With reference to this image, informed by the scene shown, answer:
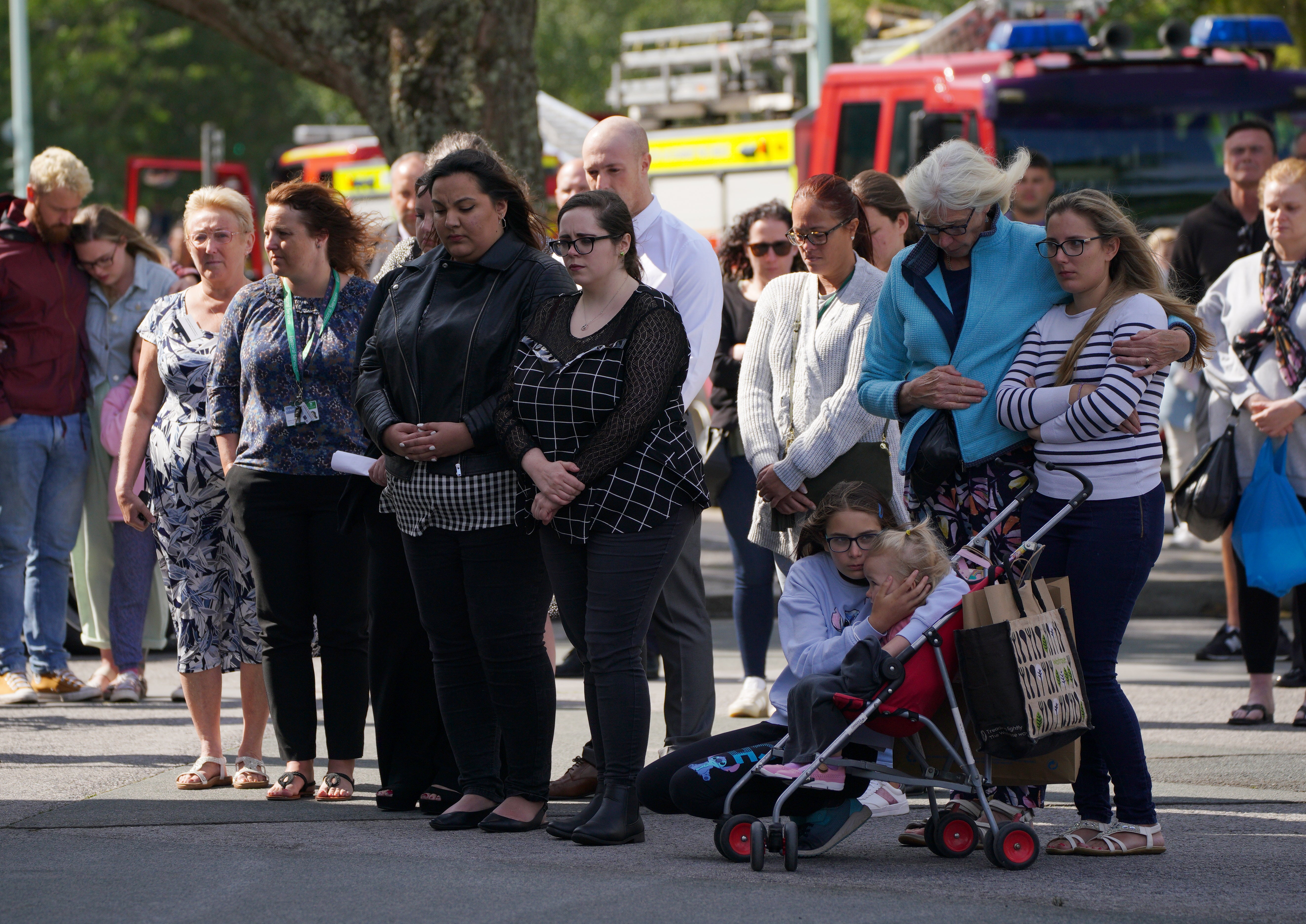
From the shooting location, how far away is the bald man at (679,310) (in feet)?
19.1

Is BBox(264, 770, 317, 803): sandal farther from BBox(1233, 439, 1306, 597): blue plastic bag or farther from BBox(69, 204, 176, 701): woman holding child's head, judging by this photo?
BBox(1233, 439, 1306, 597): blue plastic bag

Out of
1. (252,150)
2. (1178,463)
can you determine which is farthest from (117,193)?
(1178,463)

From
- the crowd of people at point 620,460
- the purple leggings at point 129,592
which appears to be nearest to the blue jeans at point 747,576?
the crowd of people at point 620,460

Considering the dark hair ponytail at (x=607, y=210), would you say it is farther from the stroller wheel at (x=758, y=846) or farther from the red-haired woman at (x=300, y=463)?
the stroller wheel at (x=758, y=846)

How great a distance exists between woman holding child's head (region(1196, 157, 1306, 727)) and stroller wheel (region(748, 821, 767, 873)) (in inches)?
121

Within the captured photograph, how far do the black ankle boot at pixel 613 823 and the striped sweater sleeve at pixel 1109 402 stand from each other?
1611mm

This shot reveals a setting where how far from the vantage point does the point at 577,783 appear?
570cm

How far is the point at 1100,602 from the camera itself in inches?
187

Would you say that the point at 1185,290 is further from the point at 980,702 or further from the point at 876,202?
the point at 980,702

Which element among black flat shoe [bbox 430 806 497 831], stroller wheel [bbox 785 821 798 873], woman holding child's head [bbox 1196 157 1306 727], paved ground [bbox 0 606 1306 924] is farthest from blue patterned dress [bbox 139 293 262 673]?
woman holding child's head [bbox 1196 157 1306 727]

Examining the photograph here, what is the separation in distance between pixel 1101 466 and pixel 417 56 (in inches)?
273

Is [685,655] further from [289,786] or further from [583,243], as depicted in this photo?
[583,243]

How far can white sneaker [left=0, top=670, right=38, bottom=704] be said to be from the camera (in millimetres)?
7477

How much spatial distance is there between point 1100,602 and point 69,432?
492cm
